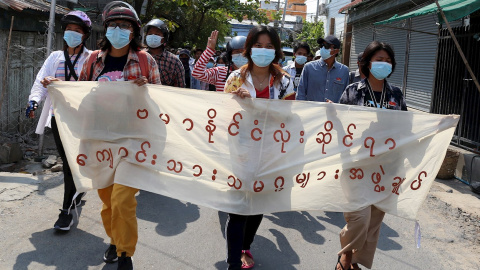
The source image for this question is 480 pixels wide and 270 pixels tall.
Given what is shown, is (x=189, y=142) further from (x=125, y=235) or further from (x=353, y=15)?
(x=353, y=15)

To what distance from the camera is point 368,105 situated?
381cm

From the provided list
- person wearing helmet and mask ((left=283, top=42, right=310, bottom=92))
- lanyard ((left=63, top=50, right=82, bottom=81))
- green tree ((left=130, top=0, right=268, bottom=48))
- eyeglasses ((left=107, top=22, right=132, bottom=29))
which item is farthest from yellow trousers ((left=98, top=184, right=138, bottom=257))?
green tree ((left=130, top=0, right=268, bottom=48))

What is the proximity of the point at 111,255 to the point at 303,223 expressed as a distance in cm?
209

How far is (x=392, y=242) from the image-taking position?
4.71 m

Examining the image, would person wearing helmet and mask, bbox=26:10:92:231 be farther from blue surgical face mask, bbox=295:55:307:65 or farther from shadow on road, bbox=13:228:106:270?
blue surgical face mask, bbox=295:55:307:65

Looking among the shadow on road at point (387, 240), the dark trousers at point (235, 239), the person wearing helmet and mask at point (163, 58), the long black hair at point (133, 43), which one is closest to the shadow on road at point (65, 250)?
the dark trousers at point (235, 239)

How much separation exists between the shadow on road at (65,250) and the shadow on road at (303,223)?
181cm

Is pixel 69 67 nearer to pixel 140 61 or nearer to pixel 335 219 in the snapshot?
pixel 140 61

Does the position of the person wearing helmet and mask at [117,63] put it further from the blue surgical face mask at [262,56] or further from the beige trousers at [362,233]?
the beige trousers at [362,233]

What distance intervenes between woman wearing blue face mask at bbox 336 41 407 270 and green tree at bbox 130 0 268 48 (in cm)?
1147

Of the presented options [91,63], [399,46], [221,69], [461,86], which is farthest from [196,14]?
[91,63]

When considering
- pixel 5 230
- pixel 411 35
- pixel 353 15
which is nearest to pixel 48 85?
pixel 5 230

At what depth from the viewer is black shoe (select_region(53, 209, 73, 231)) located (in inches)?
173

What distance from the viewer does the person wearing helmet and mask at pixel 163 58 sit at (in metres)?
5.64
